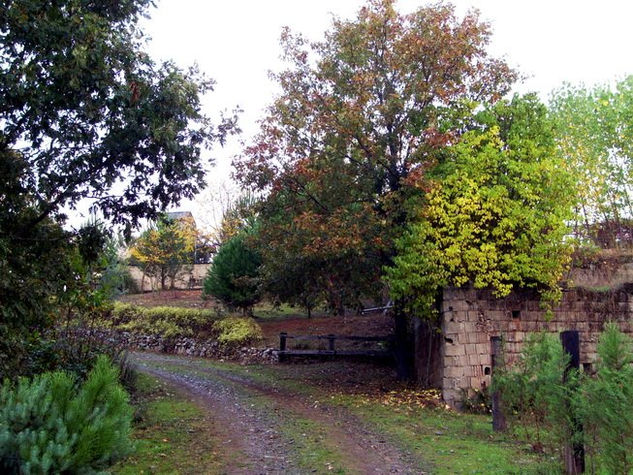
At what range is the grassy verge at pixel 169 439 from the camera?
7434mm

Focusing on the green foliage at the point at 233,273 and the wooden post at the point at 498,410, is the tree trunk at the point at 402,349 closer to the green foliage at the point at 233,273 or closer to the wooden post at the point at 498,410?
the wooden post at the point at 498,410

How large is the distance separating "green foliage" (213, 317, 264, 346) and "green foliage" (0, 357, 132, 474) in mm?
15565

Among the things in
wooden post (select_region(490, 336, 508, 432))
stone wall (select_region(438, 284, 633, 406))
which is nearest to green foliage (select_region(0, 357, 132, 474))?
wooden post (select_region(490, 336, 508, 432))

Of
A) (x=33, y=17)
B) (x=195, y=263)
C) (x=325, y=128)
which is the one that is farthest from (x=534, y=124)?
(x=195, y=263)

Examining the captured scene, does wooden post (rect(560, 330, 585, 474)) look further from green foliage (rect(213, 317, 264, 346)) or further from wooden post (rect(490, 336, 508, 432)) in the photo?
green foliage (rect(213, 317, 264, 346))

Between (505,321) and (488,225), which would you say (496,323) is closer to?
(505,321)

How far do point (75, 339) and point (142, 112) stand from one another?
4788 millimetres

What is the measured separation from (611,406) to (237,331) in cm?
1643

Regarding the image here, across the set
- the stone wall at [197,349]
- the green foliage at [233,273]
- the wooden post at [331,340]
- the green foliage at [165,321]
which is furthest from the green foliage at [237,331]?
the wooden post at [331,340]

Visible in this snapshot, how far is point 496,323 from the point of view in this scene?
1320 cm

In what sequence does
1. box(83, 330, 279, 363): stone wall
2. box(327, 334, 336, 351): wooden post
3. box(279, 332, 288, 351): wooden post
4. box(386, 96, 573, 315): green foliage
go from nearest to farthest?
box(386, 96, 573, 315): green foliage → box(327, 334, 336, 351): wooden post → box(279, 332, 288, 351): wooden post → box(83, 330, 279, 363): stone wall

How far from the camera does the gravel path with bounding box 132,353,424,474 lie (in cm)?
764

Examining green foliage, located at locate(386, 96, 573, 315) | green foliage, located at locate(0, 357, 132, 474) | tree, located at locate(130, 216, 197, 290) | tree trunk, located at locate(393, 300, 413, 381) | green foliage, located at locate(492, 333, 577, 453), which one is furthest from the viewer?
tree, located at locate(130, 216, 197, 290)

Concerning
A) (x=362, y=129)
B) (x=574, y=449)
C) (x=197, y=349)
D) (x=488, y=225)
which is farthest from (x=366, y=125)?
(x=197, y=349)
